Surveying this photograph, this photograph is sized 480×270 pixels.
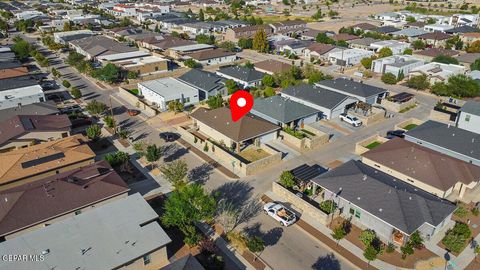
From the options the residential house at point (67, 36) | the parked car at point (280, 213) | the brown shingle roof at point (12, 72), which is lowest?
the parked car at point (280, 213)

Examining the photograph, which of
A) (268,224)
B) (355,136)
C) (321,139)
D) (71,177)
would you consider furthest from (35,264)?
(355,136)

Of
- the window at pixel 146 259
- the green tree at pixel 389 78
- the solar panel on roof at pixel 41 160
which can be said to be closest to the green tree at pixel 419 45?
the green tree at pixel 389 78

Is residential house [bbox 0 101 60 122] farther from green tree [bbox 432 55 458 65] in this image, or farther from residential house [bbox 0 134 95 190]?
green tree [bbox 432 55 458 65]

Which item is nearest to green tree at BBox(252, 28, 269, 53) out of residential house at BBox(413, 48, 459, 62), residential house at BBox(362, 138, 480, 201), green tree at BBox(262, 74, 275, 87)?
green tree at BBox(262, 74, 275, 87)

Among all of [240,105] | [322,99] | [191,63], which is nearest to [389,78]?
[322,99]

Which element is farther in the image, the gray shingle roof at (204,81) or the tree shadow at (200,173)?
the gray shingle roof at (204,81)

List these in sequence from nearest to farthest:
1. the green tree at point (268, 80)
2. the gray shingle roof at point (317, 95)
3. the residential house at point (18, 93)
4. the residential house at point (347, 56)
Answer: the gray shingle roof at point (317, 95) < the residential house at point (18, 93) < the green tree at point (268, 80) < the residential house at point (347, 56)

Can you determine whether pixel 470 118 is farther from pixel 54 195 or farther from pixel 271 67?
pixel 54 195

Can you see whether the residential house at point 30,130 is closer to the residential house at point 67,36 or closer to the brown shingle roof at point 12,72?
the brown shingle roof at point 12,72
